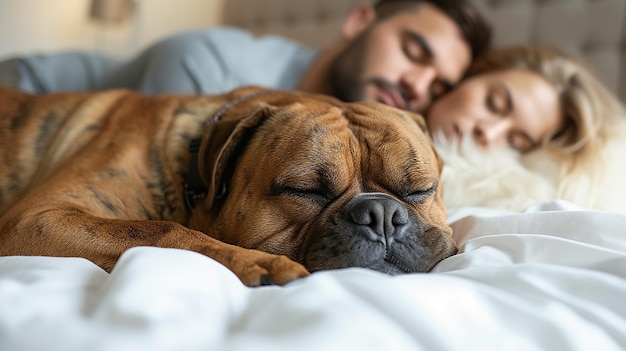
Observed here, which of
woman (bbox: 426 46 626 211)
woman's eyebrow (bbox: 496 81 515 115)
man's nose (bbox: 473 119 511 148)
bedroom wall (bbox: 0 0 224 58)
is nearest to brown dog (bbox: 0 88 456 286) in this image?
woman (bbox: 426 46 626 211)

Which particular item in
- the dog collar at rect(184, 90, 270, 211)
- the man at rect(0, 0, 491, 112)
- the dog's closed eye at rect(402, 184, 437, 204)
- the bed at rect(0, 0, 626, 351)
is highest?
the bed at rect(0, 0, 626, 351)

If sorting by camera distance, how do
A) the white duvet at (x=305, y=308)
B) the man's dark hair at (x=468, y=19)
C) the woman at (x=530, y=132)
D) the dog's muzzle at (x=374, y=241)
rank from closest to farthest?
1. the white duvet at (x=305, y=308)
2. the dog's muzzle at (x=374, y=241)
3. the woman at (x=530, y=132)
4. the man's dark hair at (x=468, y=19)

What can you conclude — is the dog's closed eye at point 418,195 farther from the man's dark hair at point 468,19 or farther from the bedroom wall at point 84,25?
the bedroom wall at point 84,25

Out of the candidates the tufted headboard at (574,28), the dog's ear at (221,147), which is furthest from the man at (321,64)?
the dog's ear at (221,147)

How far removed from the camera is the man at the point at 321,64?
113 inches

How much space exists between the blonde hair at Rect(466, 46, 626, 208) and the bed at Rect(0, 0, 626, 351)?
126 cm

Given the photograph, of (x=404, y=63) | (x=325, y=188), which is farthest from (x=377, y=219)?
(x=404, y=63)

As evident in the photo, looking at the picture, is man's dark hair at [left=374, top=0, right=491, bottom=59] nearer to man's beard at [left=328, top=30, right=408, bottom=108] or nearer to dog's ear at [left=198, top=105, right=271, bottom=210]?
man's beard at [left=328, top=30, right=408, bottom=108]

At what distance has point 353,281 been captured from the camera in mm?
878

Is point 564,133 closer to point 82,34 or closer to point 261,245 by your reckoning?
point 261,245

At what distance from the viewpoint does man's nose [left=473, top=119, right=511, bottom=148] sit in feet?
8.02

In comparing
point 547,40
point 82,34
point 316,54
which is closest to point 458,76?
point 547,40

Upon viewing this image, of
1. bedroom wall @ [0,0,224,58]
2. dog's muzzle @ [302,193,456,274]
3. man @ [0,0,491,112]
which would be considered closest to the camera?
dog's muzzle @ [302,193,456,274]

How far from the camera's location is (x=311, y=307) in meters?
0.79
